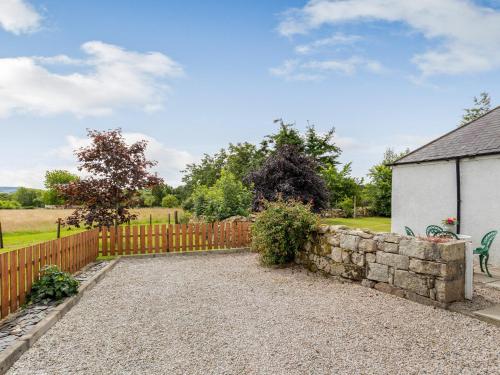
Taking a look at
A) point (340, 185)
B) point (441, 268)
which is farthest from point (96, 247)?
point (340, 185)

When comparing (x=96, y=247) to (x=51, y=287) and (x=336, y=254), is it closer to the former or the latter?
(x=51, y=287)

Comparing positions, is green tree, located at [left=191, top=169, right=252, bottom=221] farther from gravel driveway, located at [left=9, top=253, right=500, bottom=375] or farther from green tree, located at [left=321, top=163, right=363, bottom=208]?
green tree, located at [left=321, top=163, right=363, bottom=208]

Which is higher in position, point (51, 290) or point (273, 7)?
point (273, 7)

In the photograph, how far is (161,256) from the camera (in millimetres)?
10484

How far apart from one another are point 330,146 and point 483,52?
15915 mm

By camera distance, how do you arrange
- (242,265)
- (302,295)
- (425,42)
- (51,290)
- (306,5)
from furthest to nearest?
(425,42) < (306,5) < (242,265) < (302,295) < (51,290)

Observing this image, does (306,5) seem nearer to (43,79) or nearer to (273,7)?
(273,7)

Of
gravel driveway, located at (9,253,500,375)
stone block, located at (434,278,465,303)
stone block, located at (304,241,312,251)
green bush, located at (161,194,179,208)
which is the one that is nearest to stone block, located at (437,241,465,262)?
stone block, located at (434,278,465,303)

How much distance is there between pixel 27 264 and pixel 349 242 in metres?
6.19

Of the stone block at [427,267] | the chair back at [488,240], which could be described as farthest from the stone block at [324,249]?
the chair back at [488,240]

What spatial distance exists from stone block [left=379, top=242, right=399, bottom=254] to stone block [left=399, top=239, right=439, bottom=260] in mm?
92

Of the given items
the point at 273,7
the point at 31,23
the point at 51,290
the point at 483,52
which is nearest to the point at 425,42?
the point at 483,52

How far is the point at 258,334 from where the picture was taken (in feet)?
13.8

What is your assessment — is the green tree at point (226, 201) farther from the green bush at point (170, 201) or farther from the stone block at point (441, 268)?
the green bush at point (170, 201)
